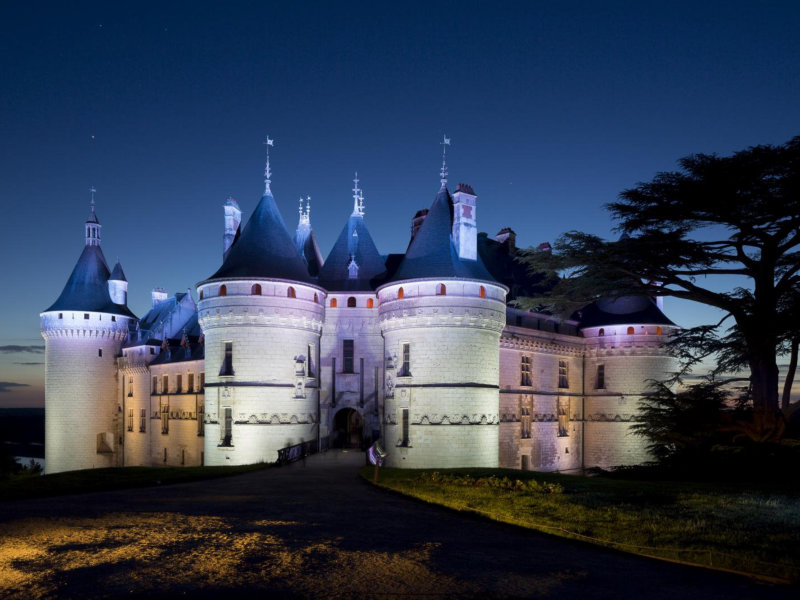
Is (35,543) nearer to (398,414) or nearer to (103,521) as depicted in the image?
(103,521)

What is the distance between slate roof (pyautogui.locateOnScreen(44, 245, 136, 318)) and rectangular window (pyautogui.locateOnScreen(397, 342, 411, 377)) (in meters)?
26.0

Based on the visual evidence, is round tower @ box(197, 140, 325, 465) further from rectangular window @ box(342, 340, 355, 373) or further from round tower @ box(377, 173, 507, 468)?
round tower @ box(377, 173, 507, 468)

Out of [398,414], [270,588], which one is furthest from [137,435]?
[270,588]

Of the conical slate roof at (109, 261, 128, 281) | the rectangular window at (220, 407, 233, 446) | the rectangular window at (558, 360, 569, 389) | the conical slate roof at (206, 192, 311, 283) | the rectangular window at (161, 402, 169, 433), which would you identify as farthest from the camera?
the conical slate roof at (109, 261, 128, 281)

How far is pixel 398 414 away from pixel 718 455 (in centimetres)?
1262

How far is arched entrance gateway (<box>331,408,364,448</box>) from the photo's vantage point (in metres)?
35.7

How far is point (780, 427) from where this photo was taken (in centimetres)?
2183

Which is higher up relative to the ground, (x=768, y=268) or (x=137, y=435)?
(x=768, y=268)

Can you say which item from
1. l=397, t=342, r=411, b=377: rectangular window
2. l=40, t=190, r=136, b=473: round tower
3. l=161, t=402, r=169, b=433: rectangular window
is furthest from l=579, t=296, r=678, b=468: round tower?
l=40, t=190, r=136, b=473: round tower

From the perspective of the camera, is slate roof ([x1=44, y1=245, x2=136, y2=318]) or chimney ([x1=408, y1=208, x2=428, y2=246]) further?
slate roof ([x1=44, y1=245, x2=136, y2=318])

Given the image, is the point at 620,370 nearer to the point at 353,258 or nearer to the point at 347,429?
the point at 347,429

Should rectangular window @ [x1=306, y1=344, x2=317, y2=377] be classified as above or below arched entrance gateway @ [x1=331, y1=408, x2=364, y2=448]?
above

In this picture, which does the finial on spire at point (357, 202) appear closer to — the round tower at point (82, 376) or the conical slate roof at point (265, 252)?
the conical slate roof at point (265, 252)

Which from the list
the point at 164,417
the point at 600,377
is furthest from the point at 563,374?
the point at 164,417
